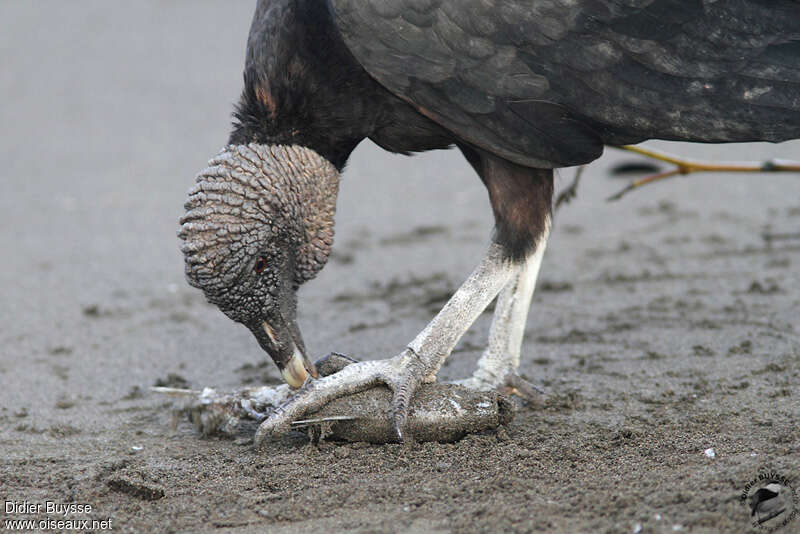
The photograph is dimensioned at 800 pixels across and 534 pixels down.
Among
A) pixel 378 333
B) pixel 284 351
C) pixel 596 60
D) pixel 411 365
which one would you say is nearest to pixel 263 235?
pixel 284 351

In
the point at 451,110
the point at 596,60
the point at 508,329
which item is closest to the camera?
the point at 596,60

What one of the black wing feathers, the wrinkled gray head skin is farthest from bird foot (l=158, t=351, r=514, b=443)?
the black wing feathers

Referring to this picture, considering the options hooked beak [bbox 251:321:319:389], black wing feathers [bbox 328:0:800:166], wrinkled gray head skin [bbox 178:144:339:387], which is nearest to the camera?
black wing feathers [bbox 328:0:800:166]

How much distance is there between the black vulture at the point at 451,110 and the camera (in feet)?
9.85

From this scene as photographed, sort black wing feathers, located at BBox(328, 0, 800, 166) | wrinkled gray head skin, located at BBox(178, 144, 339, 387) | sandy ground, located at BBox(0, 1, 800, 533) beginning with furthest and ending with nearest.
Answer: wrinkled gray head skin, located at BBox(178, 144, 339, 387)
black wing feathers, located at BBox(328, 0, 800, 166)
sandy ground, located at BBox(0, 1, 800, 533)

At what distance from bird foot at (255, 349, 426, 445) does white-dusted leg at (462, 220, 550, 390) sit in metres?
0.34

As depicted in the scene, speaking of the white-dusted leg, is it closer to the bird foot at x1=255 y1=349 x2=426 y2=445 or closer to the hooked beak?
the bird foot at x1=255 y1=349 x2=426 y2=445

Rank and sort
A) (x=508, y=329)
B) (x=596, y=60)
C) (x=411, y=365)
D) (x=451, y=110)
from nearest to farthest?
(x=596, y=60), (x=451, y=110), (x=411, y=365), (x=508, y=329)

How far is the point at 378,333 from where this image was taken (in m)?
4.62

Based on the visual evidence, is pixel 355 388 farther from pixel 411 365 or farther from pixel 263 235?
pixel 263 235

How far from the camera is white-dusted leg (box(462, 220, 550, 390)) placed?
357 cm

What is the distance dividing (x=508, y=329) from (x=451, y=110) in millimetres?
972

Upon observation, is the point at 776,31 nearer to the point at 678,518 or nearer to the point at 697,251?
the point at 678,518

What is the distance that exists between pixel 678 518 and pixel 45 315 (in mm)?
3916
